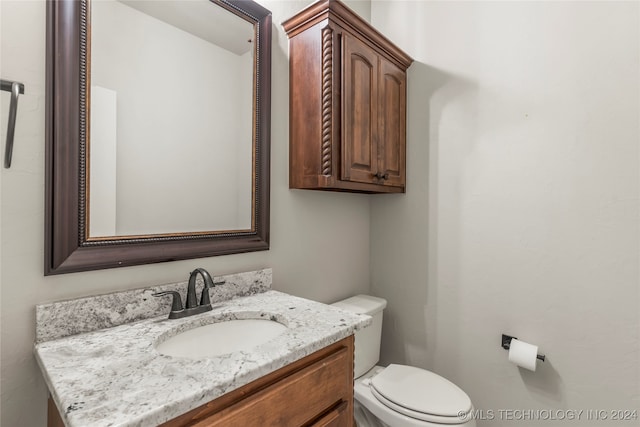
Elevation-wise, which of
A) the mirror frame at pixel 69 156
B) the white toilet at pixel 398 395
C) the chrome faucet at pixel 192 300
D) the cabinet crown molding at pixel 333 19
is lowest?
the white toilet at pixel 398 395

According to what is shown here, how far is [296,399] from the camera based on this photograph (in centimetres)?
75

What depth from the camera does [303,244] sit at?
1512mm

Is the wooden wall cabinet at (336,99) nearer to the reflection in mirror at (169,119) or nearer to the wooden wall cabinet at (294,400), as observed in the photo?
the reflection in mirror at (169,119)

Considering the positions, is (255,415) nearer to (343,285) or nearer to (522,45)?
(343,285)

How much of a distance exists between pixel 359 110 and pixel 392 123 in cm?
32

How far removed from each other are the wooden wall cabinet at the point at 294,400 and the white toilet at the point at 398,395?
1.32ft

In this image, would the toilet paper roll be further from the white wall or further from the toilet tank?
the toilet tank

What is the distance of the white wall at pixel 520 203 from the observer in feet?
3.90

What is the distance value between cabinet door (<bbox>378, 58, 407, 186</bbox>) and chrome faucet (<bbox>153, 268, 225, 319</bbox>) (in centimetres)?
96

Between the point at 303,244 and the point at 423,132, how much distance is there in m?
0.92

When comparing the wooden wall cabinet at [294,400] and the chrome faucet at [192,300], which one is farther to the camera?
the chrome faucet at [192,300]

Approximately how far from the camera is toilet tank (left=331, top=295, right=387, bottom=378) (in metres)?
1.49

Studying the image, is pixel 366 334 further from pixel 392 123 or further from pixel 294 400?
pixel 392 123

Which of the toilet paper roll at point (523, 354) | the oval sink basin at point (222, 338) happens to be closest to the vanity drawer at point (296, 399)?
the oval sink basin at point (222, 338)
